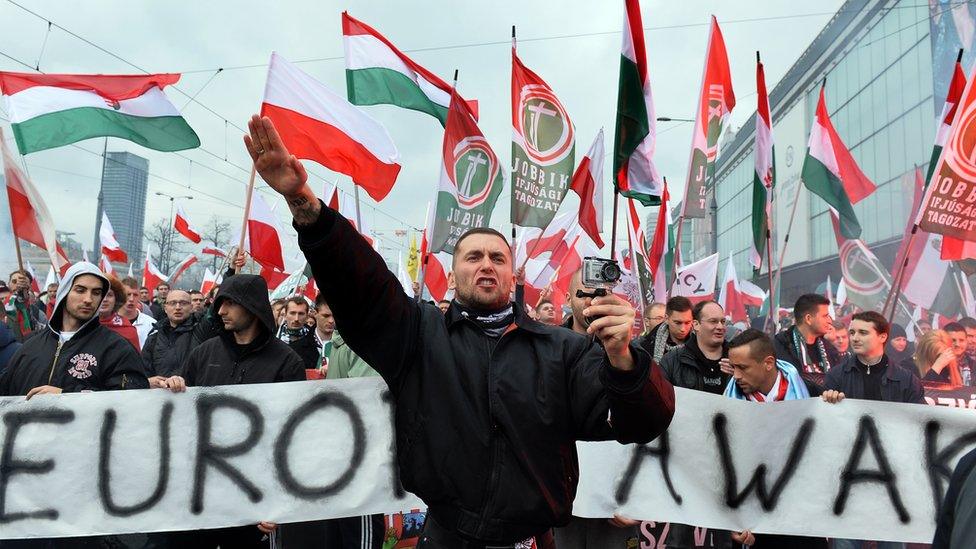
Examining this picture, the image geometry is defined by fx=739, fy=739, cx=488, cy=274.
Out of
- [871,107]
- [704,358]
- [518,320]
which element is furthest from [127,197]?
[518,320]

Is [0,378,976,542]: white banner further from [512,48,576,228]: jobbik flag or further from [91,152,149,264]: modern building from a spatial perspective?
[91,152,149,264]: modern building

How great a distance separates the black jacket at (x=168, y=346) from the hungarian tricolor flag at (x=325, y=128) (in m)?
1.89

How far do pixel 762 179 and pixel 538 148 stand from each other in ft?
7.24

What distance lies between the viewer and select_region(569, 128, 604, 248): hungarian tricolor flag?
9.23 m

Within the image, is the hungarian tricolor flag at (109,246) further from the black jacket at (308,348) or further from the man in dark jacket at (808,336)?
the man in dark jacket at (808,336)

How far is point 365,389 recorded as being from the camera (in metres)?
4.13

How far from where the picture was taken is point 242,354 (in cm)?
426

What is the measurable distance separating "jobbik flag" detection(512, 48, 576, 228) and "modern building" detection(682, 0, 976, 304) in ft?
40.9

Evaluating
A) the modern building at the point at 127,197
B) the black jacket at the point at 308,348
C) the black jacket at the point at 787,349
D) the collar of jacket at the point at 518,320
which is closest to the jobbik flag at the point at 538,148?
the black jacket at the point at 308,348

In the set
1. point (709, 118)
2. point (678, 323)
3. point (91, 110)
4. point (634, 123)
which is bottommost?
point (678, 323)

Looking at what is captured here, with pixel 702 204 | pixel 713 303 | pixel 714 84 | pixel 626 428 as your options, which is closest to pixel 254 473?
pixel 626 428

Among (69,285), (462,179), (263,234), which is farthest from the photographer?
(263,234)

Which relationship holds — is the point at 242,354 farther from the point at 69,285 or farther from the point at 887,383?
the point at 887,383

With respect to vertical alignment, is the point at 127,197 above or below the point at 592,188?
above
